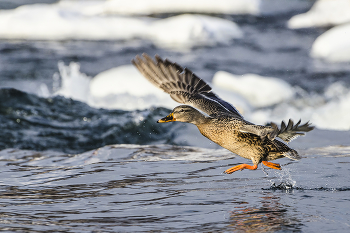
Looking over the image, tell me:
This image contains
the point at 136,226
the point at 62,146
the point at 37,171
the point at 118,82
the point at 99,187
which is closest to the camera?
the point at 136,226

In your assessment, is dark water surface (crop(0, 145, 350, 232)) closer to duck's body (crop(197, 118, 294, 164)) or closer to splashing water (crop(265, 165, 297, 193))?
splashing water (crop(265, 165, 297, 193))

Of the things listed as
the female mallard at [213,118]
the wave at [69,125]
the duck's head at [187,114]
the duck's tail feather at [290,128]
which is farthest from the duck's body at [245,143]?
the wave at [69,125]

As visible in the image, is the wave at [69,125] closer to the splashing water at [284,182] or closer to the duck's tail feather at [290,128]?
the splashing water at [284,182]

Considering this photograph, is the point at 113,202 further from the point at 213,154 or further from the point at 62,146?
the point at 62,146

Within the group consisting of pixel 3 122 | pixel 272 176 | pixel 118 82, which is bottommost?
pixel 272 176

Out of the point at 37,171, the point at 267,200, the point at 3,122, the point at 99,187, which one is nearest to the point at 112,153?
the point at 37,171

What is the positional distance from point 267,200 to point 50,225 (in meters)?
2.25

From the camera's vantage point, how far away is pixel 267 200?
4969 millimetres

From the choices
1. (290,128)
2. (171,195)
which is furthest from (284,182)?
(171,195)

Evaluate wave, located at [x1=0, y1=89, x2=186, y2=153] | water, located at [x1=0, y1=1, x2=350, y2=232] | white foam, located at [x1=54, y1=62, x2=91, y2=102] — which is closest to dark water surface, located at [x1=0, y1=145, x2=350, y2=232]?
water, located at [x1=0, y1=1, x2=350, y2=232]

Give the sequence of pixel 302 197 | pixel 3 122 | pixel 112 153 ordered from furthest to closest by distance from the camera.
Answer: pixel 3 122, pixel 112 153, pixel 302 197

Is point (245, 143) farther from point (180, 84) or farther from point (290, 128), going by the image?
point (180, 84)

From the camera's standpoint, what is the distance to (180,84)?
6.81 m

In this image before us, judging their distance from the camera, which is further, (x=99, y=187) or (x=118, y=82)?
(x=118, y=82)
